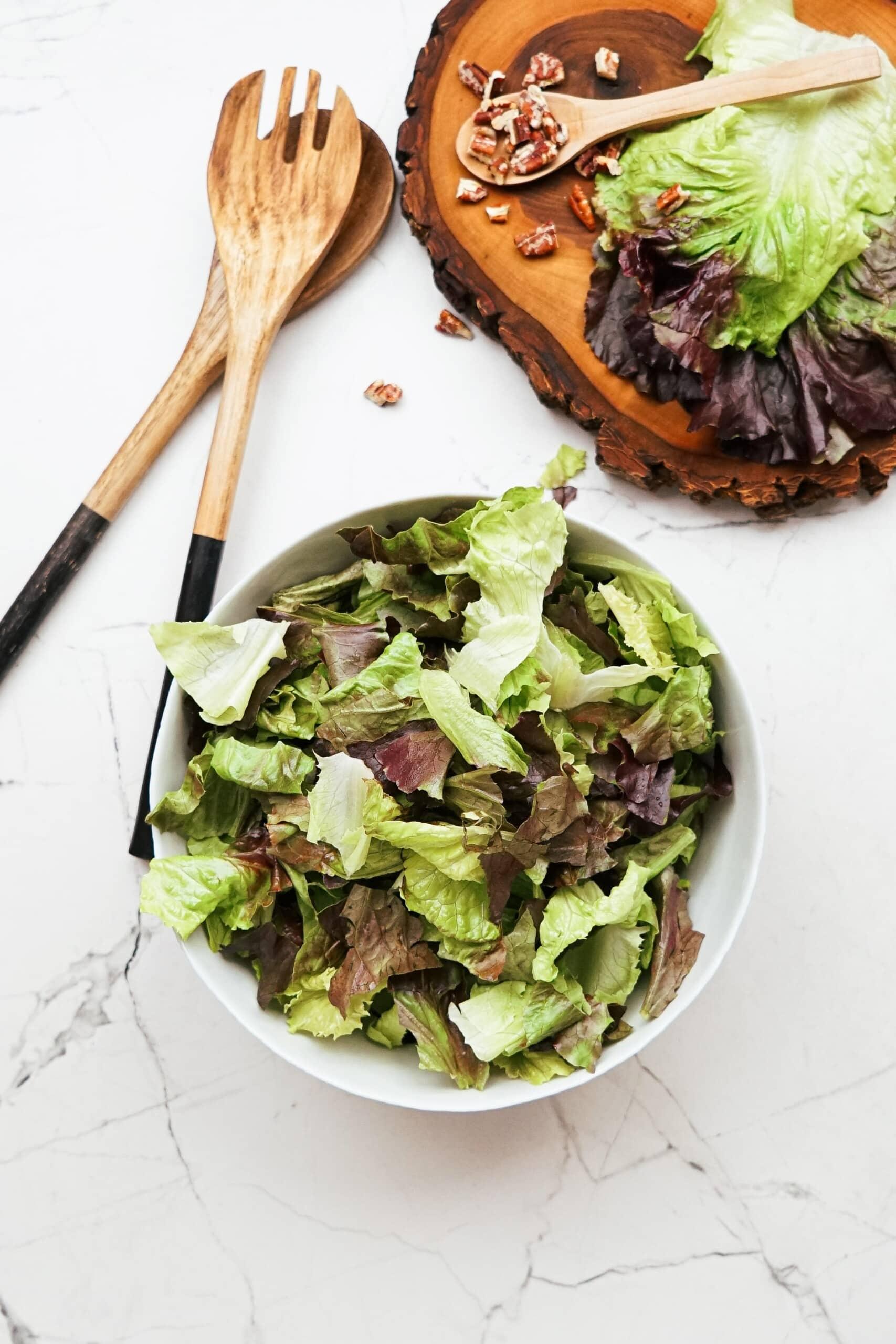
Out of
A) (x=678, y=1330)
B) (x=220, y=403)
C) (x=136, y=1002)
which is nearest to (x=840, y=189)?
(x=220, y=403)

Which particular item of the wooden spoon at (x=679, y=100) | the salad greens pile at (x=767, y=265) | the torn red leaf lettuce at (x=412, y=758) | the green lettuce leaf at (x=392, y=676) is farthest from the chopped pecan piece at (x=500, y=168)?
the torn red leaf lettuce at (x=412, y=758)

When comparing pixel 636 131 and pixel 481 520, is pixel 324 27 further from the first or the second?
pixel 481 520

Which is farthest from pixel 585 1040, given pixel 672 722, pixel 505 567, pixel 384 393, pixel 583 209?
pixel 583 209

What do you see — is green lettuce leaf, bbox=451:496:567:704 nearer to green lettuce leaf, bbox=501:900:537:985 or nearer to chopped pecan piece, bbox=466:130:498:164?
green lettuce leaf, bbox=501:900:537:985

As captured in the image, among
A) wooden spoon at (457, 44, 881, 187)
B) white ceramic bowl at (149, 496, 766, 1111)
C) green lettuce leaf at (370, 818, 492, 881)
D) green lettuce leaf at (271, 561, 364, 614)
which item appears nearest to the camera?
green lettuce leaf at (370, 818, 492, 881)

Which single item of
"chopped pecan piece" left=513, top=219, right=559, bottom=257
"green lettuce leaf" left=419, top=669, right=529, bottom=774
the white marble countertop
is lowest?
the white marble countertop

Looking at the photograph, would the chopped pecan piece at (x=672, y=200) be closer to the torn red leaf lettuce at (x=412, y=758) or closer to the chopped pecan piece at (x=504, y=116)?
the chopped pecan piece at (x=504, y=116)

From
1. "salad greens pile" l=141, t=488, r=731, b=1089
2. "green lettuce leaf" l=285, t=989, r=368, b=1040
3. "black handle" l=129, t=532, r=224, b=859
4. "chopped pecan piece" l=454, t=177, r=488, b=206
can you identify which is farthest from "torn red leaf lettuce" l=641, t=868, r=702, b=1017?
"chopped pecan piece" l=454, t=177, r=488, b=206

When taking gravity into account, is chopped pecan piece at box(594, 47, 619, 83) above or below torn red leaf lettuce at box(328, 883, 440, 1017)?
above
